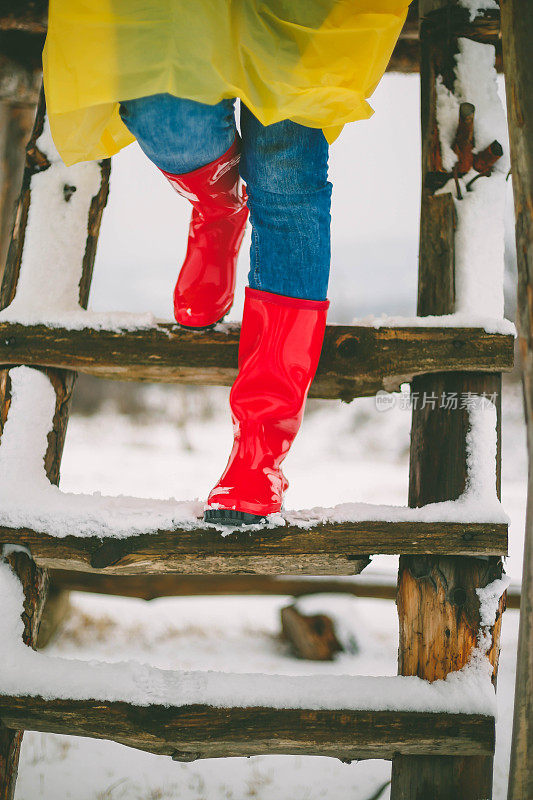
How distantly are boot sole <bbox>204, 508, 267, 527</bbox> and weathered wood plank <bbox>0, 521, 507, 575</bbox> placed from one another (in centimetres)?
4

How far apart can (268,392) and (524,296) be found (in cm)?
42

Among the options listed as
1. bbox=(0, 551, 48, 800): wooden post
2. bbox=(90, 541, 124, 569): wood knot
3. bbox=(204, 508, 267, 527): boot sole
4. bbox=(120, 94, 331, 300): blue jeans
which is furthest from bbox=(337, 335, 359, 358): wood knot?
bbox=(0, 551, 48, 800): wooden post

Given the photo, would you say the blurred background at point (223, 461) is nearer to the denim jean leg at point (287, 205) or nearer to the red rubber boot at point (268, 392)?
the red rubber boot at point (268, 392)

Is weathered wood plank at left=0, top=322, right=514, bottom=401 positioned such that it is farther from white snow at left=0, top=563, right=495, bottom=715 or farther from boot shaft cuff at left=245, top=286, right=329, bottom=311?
white snow at left=0, top=563, right=495, bottom=715

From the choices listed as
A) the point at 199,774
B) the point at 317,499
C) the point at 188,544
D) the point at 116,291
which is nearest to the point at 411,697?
the point at 188,544

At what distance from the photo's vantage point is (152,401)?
565 cm

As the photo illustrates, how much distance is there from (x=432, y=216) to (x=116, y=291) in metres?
4.33

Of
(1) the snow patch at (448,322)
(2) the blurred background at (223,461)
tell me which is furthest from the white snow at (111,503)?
(2) the blurred background at (223,461)

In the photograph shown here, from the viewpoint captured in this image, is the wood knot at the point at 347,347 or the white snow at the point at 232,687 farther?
the wood knot at the point at 347,347

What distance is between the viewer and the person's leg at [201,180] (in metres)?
0.87

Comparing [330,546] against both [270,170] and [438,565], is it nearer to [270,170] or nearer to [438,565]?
[438,565]

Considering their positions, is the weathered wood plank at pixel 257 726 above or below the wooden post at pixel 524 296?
below

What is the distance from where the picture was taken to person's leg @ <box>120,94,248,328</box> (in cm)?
87

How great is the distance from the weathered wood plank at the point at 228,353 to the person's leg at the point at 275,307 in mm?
109
